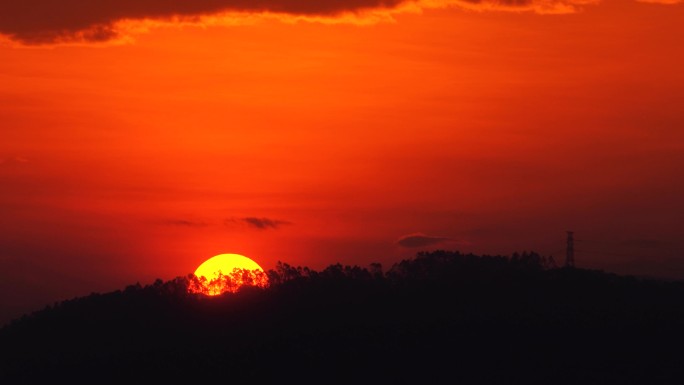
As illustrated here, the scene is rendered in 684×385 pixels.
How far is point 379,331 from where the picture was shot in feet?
251

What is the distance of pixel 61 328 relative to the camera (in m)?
85.8

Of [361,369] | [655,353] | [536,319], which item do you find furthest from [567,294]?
[361,369]

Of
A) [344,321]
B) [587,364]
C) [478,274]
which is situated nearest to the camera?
[587,364]

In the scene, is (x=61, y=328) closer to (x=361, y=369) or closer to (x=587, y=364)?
(x=361, y=369)

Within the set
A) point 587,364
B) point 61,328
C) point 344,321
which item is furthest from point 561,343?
point 61,328

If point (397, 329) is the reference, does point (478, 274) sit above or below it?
above

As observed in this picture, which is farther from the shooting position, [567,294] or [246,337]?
[567,294]

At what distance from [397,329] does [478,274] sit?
48.9 ft

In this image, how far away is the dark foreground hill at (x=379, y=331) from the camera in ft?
229

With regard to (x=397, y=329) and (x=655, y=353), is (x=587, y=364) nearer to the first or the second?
(x=655, y=353)

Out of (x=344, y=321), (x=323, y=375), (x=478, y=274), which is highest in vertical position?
(x=478, y=274)

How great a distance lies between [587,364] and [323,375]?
15.1m

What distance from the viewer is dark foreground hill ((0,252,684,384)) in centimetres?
6981

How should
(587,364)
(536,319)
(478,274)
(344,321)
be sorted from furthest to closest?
1. (478,274)
2. (344,321)
3. (536,319)
4. (587,364)
